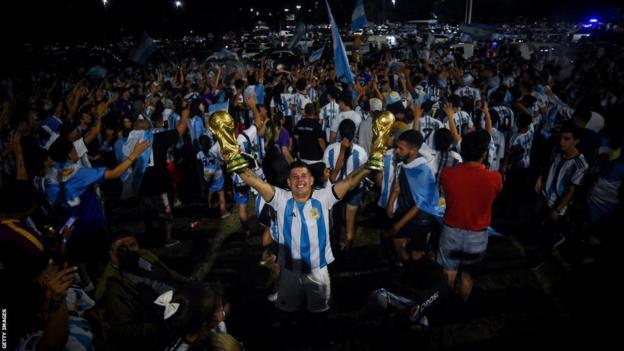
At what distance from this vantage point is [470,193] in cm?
407

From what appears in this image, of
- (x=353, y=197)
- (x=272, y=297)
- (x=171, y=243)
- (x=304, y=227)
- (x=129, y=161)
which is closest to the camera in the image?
(x=304, y=227)

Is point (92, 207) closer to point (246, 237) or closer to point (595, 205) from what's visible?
point (246, 237)

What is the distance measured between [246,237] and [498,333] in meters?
4.13

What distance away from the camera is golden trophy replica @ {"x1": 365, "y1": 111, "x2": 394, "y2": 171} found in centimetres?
339

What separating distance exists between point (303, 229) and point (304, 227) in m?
0.02

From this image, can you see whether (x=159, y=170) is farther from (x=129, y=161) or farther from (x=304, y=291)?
(x=304, y=291)

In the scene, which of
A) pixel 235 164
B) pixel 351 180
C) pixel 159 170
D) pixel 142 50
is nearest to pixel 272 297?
pixel 351 180

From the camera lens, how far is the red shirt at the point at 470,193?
4.02 m

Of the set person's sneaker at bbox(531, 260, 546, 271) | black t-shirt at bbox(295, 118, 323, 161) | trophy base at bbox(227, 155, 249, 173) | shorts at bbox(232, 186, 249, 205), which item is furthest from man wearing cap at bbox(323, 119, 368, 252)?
person's sneaker at bbox(531, 260, 546, 271)

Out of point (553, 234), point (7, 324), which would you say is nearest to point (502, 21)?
point (553, 234)

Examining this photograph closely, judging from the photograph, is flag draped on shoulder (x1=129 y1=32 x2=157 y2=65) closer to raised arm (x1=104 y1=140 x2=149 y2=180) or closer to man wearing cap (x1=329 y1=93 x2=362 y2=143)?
man wearing cap (x1=329 y1=93 x2=362 y2=143)

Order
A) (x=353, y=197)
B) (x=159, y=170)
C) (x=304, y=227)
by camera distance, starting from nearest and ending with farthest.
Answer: (x=304, y=227)
(x=353, y=197)
(x=159, y=170)

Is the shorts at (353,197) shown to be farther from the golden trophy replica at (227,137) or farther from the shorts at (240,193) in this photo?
the golden trophy replica at (227,137)

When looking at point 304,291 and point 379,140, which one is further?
point 304,291
